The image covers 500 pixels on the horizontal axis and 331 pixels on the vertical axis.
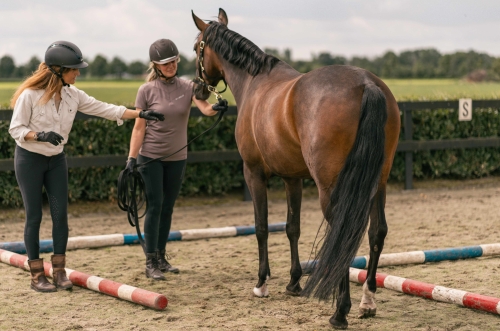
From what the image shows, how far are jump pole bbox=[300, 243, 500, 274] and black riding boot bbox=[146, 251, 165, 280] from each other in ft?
3.75

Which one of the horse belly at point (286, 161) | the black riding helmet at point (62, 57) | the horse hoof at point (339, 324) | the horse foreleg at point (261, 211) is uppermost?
the black riding helmet at point (62, 57)

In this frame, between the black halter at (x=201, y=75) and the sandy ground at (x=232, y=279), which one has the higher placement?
the black halter at (x=201, y=75)

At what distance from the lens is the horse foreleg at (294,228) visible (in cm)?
498

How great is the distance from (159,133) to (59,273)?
1.33 metres

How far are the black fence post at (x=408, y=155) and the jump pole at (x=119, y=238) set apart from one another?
364 centimetres

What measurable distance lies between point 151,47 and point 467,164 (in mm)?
7101

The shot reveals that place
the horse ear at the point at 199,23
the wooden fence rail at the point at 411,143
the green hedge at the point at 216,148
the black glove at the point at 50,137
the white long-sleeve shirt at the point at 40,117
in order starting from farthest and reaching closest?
the wooden fence rail at the point at 411,143, the green hedge at the point at 216,148, the horse ear at the point at 199,23, the white long-sleeve shirt at the point at 40,117, the black glove at the point at 50,137

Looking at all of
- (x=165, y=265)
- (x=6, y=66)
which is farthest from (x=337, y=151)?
(x=6, y=66)

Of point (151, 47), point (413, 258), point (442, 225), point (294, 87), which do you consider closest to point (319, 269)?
point (294, 87)

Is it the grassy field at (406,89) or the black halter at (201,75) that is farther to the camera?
the grassy field at (406,89)

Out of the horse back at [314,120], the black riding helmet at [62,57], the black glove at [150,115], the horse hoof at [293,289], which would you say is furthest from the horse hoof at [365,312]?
the black riding helmet at [62,57]

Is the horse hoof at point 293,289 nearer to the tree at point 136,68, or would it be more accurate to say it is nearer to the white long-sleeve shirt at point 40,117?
the white long-sleeve shirt at point 40,117

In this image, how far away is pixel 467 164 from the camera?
1095 centimetres

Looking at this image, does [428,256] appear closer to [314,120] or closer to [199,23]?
[314,120]
